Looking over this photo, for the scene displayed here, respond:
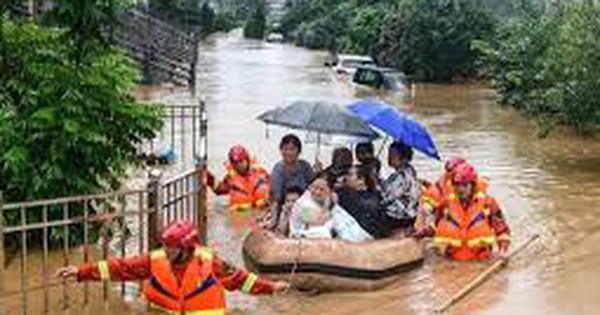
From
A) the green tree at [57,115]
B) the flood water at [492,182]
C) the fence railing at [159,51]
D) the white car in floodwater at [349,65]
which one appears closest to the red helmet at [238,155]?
the flood water at [492,182]

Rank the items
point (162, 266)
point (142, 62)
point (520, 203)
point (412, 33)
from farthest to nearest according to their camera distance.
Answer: point (412, 33)
point (142, 62)
point (520, 203)
point (162, 266)

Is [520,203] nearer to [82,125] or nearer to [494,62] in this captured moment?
[82,125]

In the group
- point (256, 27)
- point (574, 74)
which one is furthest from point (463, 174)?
point (256, 27)

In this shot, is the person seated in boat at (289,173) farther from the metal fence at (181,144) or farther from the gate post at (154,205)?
the metal fence at (181,144)

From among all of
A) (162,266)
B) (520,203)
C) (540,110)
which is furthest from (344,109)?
(540,110)

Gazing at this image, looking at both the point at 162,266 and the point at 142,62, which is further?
the point at 142,62

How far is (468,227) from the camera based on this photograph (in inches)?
412

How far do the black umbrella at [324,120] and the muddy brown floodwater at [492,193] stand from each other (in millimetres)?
1589

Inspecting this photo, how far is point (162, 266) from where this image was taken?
23.9 feet

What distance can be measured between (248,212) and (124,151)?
305 centimetres

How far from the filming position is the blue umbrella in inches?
411

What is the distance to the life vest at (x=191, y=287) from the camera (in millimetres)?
7262

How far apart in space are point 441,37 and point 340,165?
35156 mm

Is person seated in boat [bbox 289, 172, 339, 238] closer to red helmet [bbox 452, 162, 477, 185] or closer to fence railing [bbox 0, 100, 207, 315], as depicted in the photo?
fence railing [bbox 0, 100, 207, 315]
